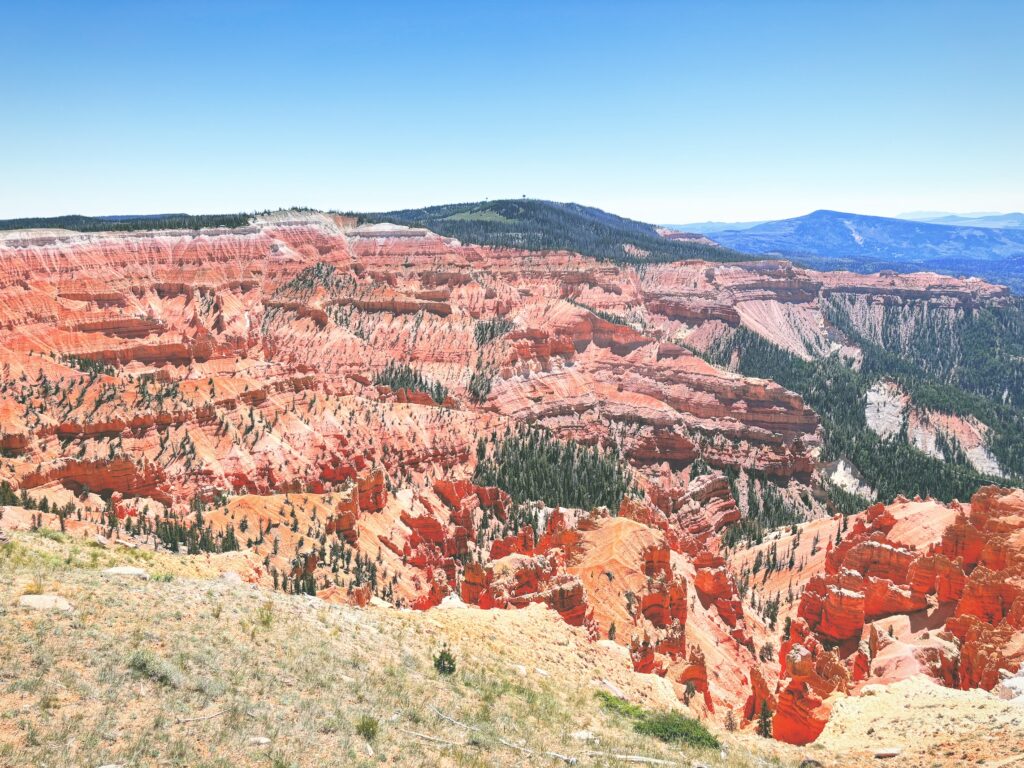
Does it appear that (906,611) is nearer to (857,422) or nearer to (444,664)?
(444,664)

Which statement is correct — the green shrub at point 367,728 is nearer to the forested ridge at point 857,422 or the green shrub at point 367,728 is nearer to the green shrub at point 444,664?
the green shrub at point 444,664

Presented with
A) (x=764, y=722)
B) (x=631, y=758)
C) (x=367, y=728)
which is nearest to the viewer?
(x=367, y=728)

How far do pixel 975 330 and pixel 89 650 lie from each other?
233 metres

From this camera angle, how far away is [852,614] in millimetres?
38281

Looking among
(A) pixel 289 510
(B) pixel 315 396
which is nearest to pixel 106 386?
(B) pixel 315 396

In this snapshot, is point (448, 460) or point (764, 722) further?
point (448, 460)

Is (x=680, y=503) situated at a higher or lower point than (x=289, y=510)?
lower

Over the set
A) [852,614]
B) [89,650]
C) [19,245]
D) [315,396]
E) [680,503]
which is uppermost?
[19,245]

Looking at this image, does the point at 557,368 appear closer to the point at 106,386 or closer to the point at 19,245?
the point at 106,386

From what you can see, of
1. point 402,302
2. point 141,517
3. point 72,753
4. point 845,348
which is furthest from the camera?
point 845,348

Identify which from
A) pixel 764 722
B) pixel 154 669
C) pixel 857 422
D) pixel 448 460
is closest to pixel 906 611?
pixel 764 722

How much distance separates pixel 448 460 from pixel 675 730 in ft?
182

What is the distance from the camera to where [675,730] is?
21188mm

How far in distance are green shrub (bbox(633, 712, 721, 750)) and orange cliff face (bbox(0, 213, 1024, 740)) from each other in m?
7.40
